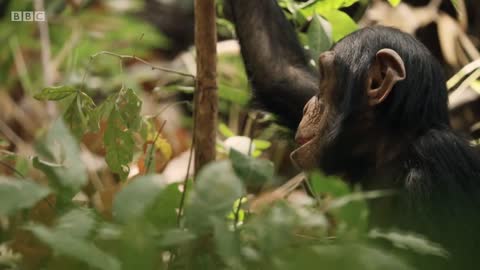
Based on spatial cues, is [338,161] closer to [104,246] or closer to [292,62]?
[292,62]

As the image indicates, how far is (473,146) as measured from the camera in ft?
6.14

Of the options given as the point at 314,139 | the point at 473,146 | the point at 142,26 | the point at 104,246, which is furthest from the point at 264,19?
the point at 142,26

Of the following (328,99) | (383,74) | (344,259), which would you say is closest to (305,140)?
(328,99)

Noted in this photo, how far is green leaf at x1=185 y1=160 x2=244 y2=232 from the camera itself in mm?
858

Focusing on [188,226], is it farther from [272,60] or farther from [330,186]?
[272,60]

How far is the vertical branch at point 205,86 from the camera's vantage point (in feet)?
A: 5.51

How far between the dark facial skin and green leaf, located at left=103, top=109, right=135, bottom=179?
17.8 inches

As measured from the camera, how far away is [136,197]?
32.8 inches

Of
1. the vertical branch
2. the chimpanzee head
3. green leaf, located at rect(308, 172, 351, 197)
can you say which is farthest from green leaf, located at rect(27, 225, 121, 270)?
the chimpanzee head

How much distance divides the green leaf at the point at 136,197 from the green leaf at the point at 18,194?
0.28 feet

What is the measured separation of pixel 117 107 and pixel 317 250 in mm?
862

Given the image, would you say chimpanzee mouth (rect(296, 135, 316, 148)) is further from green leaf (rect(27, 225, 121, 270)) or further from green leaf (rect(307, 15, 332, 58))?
green leaf (rect(27, 225, 121, 270))

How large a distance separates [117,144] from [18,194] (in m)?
0.78

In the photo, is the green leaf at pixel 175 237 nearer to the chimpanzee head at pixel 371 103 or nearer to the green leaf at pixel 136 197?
the green leaf at pixel 136 197
